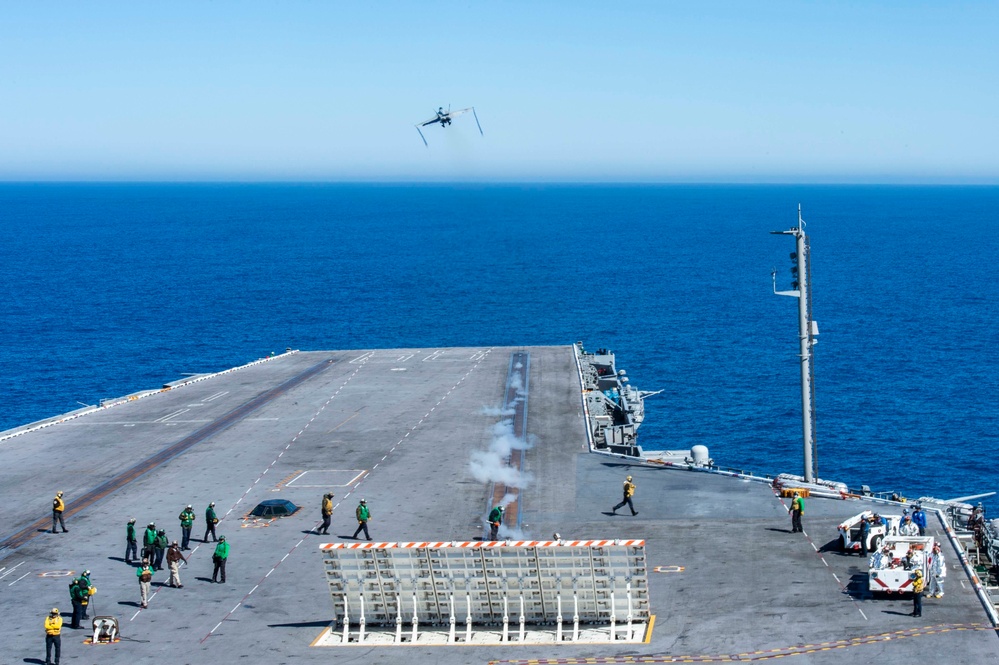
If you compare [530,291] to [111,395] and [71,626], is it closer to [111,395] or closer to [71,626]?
[111,395]

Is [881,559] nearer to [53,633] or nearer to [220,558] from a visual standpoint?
[220,558]

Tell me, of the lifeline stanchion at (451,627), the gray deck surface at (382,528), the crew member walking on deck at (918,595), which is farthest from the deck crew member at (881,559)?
the lifeline stanchion at (451,627)

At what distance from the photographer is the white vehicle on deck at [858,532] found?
34719 millimetres

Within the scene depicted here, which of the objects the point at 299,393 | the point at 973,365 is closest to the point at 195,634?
the point at 299,393

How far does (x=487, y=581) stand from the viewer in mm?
30031

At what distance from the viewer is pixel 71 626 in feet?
104

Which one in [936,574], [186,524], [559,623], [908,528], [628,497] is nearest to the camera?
[559,623]

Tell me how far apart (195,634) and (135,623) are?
2.32 m

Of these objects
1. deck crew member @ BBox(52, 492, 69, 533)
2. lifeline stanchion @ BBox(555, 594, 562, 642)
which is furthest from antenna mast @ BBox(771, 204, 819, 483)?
deck crew member @ BBox(52, 492, 69, 533)

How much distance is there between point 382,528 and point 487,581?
35.7ft

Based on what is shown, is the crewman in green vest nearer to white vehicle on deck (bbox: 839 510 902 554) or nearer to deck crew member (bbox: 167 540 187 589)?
deck crew member (bbox: 167 540 187 589)

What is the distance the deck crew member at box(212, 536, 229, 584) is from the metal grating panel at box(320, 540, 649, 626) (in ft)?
18.7

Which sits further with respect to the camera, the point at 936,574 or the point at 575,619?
the point at 936,574

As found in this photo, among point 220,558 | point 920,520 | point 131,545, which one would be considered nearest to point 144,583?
point 220,558
